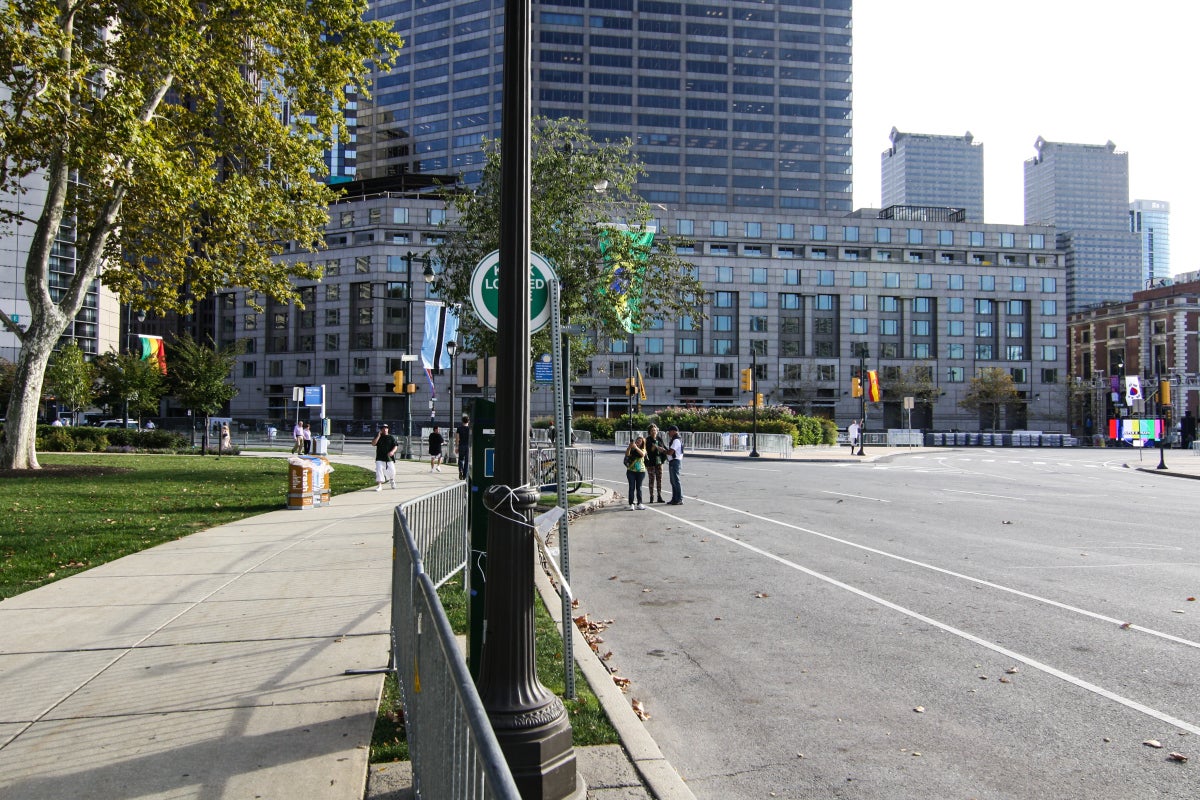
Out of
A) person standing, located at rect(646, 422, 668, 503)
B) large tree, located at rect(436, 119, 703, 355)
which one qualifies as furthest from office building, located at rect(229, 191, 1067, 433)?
person standing, located at rect(646, 422, 668, 503)

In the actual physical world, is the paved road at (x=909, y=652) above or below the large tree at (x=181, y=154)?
below

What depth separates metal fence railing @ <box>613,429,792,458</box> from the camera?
44.5 m

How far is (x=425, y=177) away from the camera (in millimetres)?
94875

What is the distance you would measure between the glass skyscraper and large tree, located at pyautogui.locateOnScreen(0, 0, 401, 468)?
78.9 m

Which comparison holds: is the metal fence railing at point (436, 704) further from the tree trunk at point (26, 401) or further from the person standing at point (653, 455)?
the tree trunk at point (26, 401)

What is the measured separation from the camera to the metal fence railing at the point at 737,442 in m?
44.5

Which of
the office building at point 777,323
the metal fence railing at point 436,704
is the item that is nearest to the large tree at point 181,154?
the metal fence railing at point 436,704

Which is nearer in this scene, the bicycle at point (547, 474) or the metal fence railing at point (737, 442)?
the bicycle at point (547, 474)

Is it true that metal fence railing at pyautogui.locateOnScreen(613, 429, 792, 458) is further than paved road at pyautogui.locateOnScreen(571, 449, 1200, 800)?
Yes

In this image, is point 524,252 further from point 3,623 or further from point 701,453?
point 701,453

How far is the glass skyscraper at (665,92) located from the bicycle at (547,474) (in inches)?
3392

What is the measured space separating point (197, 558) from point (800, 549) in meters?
8.35

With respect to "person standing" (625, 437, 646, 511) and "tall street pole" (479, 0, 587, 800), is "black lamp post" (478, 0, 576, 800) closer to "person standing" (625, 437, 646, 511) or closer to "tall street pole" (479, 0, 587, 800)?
"tall street pole" (479, 0, 587, 800)

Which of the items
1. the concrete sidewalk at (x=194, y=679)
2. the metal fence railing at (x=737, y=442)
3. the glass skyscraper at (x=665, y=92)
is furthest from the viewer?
the glass skyscraper at (x=665, y=92)
